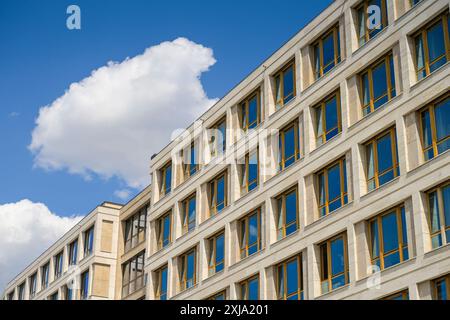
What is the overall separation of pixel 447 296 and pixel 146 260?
90.0ft

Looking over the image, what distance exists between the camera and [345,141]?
36062 mm

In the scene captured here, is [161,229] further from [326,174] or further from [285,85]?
[326,174]

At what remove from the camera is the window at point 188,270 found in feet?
153

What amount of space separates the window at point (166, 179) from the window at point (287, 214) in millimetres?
13950

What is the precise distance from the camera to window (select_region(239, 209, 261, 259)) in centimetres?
4156

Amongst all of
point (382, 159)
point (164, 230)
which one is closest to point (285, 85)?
point (382, 159)

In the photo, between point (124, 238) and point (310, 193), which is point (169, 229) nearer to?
point (124, 238)

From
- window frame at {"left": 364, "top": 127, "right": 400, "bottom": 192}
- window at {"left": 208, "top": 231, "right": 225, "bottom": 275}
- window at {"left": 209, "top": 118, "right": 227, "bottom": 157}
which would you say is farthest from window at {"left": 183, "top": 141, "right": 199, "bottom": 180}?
window frame at {"left": 364, "top": 127, "right": 400, "bottom": 192}

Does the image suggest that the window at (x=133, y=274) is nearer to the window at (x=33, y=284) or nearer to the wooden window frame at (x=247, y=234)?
the wooden window frame at (x=247, y=234)

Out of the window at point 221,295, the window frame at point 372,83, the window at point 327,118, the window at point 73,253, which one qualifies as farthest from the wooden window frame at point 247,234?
the window at point 73,253

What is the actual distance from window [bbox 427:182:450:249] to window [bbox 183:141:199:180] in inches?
843

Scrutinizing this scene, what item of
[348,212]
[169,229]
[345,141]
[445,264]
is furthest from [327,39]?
[169,229]

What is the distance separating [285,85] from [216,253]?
35.4ft
